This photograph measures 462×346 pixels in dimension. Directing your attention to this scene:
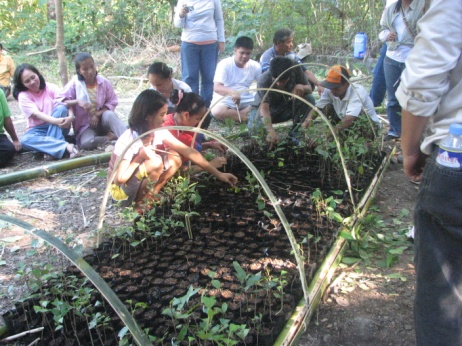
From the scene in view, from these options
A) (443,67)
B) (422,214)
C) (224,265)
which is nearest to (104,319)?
(224,265)

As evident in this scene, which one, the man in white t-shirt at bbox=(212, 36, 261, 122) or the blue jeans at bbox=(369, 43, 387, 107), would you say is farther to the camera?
the man in white t-shirt at bbox=(212, 36, 261, 122)

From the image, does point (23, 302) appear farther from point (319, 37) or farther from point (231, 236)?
point (319, 37)

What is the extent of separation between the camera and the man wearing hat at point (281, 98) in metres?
4.29

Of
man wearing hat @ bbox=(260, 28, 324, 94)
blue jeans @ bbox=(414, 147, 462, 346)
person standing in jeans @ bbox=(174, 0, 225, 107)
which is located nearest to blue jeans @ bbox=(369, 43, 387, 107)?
man wearing hat @ bbox=(260, 28, 324, 94)

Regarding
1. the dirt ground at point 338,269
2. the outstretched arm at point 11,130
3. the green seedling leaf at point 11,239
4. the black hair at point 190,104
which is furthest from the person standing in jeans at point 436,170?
the outstretched arm at point 11,130

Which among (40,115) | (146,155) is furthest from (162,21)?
(146,155)

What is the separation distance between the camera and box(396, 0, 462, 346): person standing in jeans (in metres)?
1.16

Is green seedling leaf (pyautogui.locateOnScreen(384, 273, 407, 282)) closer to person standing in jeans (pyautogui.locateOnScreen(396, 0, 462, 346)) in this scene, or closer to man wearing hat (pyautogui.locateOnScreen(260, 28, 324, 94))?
person standing in jeans (pyautogui.locateOnScreen(396, 0, 462, 346))

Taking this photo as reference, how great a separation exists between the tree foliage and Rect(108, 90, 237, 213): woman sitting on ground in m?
6.69

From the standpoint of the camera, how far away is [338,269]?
8.55 feet

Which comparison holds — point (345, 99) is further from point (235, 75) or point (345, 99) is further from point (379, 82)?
point (235, 75)

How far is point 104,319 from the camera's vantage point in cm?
200

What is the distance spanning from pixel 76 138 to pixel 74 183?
1.04m

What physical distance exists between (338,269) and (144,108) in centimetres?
167
